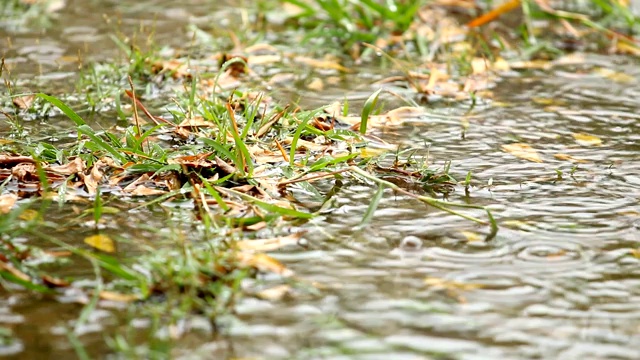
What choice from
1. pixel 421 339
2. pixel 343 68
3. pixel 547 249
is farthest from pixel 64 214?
pixel 343 68

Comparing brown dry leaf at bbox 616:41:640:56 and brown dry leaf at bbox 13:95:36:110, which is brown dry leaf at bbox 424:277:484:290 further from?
brown dry leaf at bbox 616:41:640:56

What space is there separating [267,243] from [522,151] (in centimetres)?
123

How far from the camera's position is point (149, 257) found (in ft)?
6.64

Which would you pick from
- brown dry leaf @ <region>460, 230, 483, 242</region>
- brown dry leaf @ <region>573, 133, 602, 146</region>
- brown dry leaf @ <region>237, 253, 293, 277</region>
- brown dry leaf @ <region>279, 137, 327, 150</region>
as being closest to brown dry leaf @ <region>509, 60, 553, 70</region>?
brown dry leaf @ <region>573, 133, 602, 146</region>

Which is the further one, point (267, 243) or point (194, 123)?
point (194, 123)

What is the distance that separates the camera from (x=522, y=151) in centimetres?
301

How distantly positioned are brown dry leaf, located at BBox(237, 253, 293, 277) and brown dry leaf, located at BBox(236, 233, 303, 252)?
0.07m

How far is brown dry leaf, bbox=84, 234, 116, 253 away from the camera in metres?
2.16

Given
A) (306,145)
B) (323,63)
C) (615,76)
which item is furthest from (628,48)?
(306,145)

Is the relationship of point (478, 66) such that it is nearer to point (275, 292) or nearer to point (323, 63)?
point (323, 63)

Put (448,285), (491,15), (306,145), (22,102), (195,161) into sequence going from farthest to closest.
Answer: (491,15) < (22,102) < (306,145) < (195,161) < (448,285)

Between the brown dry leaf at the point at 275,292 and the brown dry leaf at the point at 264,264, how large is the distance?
0.06m

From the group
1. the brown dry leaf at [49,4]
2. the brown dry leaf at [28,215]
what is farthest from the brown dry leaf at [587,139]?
the brown dry leaf at [49,4]

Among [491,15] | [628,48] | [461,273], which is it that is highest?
[491,15]
